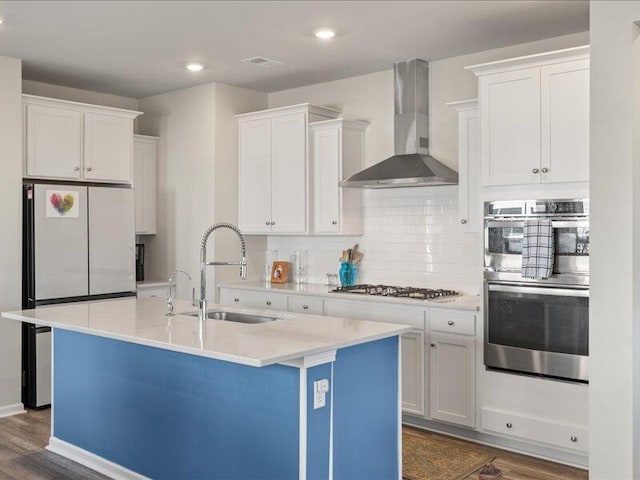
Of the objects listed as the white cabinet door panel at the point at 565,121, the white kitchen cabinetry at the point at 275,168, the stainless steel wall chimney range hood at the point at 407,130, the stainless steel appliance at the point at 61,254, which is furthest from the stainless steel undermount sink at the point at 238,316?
the white cabinet door panel at the point at 565,121

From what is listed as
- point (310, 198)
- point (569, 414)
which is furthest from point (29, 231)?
point (569, 414)

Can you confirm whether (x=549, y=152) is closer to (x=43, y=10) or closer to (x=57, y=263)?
(x=43, y=10)

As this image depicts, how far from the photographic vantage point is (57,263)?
5129 mm

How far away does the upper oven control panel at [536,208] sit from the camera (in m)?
3.87

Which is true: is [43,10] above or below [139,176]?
above

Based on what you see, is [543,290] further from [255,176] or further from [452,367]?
[255,176]

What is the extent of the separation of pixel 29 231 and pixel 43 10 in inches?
70.6

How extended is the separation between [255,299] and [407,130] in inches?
75.8

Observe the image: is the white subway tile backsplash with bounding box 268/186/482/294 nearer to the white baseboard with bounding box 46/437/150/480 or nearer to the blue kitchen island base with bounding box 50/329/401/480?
the blue kitchen island base with bounding box 50/329/401/480

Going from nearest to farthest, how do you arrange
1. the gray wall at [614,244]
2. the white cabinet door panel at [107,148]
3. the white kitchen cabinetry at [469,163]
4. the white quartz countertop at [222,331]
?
1. the white quartz countertop at [222,331]
2. the gray wall at [614,244]
3. the white kitchen cabinetry at [469,163]
4. the white cabinet door panel at [107,148]

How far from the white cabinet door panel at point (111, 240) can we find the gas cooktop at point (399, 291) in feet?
6.04

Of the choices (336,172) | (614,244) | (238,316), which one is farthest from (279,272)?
(614,244)

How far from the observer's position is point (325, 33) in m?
→ 4.39

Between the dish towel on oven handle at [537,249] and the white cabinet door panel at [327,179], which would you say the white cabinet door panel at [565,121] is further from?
the white cabinet door panel at [327,179]
